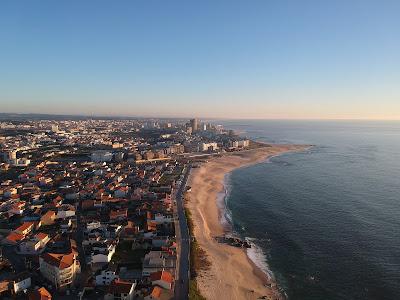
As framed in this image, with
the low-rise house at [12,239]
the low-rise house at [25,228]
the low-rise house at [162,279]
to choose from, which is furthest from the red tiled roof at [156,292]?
the low-rise house at [25,228]

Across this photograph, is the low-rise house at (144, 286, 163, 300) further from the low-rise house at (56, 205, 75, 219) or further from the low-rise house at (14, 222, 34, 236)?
the low-rise house at (56, 205, 75, 219)

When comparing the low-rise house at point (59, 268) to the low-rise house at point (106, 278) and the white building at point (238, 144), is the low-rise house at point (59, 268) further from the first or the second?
the white building at point (238, 144)

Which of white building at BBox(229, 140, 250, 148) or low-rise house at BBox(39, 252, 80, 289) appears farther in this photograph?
white building at BBox(229, 140, 250, 148)

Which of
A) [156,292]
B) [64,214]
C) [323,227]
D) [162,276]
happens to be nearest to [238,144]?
[323,227]

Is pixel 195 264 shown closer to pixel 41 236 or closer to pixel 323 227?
pixel 41 236

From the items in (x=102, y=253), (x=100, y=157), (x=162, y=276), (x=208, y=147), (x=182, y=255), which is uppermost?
(x=162, y=276)

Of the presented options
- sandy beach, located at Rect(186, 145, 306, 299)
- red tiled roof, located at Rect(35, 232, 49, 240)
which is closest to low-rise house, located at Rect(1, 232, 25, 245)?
red tiled roof, located at Rect(35, 232, 49, 240)

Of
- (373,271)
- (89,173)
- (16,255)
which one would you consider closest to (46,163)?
(89,173)

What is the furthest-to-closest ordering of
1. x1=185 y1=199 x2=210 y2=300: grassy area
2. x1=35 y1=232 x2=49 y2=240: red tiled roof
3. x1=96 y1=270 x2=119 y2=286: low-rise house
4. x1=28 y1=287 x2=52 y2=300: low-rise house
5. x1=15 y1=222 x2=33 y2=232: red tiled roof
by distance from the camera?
x1=15 y1=222 x2=33 y2=232: red tiled roof
x1=35 y1=232 x2=49 y2=240: red tiled roof
x1=96 y1=270 x2=119 y2=286: low-rise house
x1=185 y1=199 x2=210 y2=300: grassy area
x1=28 y1=287 x2=52 y2=300: low-rise house

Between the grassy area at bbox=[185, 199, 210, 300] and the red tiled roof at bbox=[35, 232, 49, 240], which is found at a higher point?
the red tiled roof at bbox=[35, 232, 49, 240]
